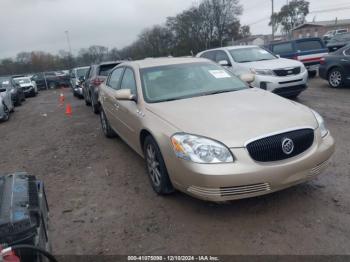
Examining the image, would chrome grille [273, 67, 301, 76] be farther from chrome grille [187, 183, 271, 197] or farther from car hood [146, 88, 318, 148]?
chrome grille [187, 183, 271, 197]

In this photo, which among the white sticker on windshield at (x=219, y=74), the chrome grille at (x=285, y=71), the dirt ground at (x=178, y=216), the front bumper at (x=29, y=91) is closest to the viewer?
the dirt ground at (x=178, y=216)

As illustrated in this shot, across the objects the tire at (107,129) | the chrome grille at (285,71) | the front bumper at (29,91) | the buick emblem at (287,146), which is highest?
the chrome grille at (285,71)

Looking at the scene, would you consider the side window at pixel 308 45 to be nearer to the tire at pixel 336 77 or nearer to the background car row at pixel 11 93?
the tire at pixel 336 77

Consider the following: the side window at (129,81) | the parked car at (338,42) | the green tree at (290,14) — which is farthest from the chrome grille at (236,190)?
the green tree at (290,14)

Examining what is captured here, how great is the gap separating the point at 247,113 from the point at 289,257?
1.53 m

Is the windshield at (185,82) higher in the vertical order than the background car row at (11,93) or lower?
higher

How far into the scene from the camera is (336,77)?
10.6m

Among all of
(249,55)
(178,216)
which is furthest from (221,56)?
(178,216)

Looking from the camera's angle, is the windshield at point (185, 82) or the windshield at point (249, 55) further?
the windshield at point (249, 55)

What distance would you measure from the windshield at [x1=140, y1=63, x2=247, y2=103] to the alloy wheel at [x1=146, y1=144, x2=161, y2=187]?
26.1 inches

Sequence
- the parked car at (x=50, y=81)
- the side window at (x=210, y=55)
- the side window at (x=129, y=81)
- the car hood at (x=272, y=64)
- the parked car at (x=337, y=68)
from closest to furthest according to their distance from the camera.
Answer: the side window at (x=129, y=81)
the car hood at (x=272, y=64)
the parked car at (x=337, y=68)
the side window at (x=210, y=55)
the parked car at (x=50, y=81)

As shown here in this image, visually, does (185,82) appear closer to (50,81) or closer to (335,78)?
(335,78)

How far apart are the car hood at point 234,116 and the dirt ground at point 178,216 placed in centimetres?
87

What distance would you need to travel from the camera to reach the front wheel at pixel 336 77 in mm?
10375
